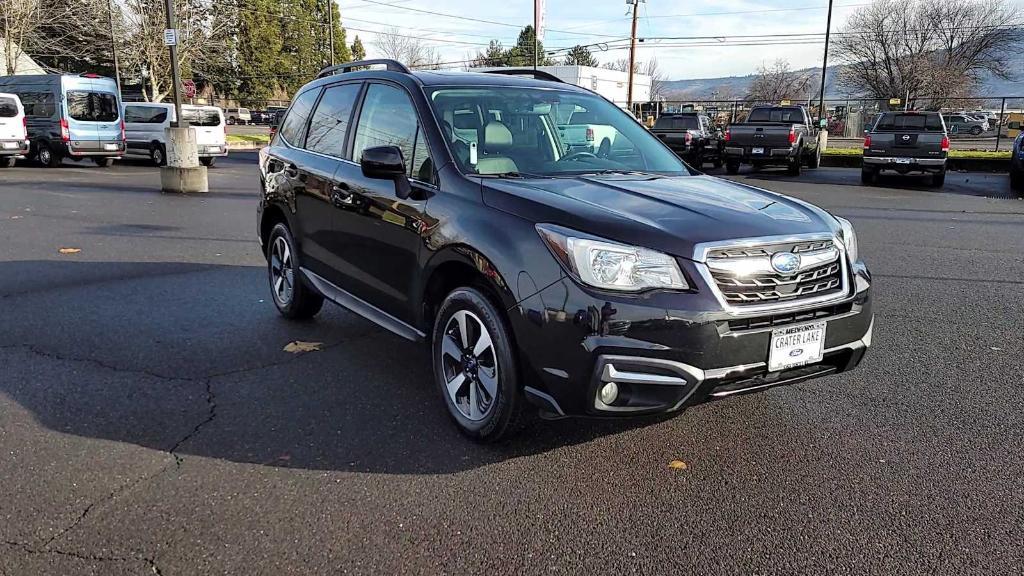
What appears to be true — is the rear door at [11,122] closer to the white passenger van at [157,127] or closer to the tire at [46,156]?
the tire at [46,156]

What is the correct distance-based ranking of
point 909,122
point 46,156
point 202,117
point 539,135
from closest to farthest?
point 539,135
point 909,122
point 46,156
point 202,117

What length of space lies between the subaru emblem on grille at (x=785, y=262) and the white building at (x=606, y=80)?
40188 mm

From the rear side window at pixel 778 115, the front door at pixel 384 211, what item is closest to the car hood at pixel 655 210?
the front door at pixel 384 211

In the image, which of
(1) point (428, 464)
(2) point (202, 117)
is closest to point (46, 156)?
(2) point (202, 117)

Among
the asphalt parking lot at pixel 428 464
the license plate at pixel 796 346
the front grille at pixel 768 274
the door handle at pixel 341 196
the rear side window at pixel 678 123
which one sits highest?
the rear side window at pixel 678 123

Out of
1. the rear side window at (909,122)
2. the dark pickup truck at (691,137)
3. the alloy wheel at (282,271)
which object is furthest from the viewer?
the dark pickup truck at (691,137)

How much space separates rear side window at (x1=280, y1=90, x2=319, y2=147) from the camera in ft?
18.7

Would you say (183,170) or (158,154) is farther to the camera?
(158,154)

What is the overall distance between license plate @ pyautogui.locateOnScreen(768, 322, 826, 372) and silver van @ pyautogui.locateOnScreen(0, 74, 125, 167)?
74.8 ft

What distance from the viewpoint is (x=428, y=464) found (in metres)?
3.52

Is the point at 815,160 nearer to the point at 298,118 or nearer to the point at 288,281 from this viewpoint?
the point at 298,118

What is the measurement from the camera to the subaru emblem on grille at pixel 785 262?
3248 millimetres

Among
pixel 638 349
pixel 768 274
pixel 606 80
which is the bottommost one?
pixel 638 349

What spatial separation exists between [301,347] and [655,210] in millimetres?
2839
